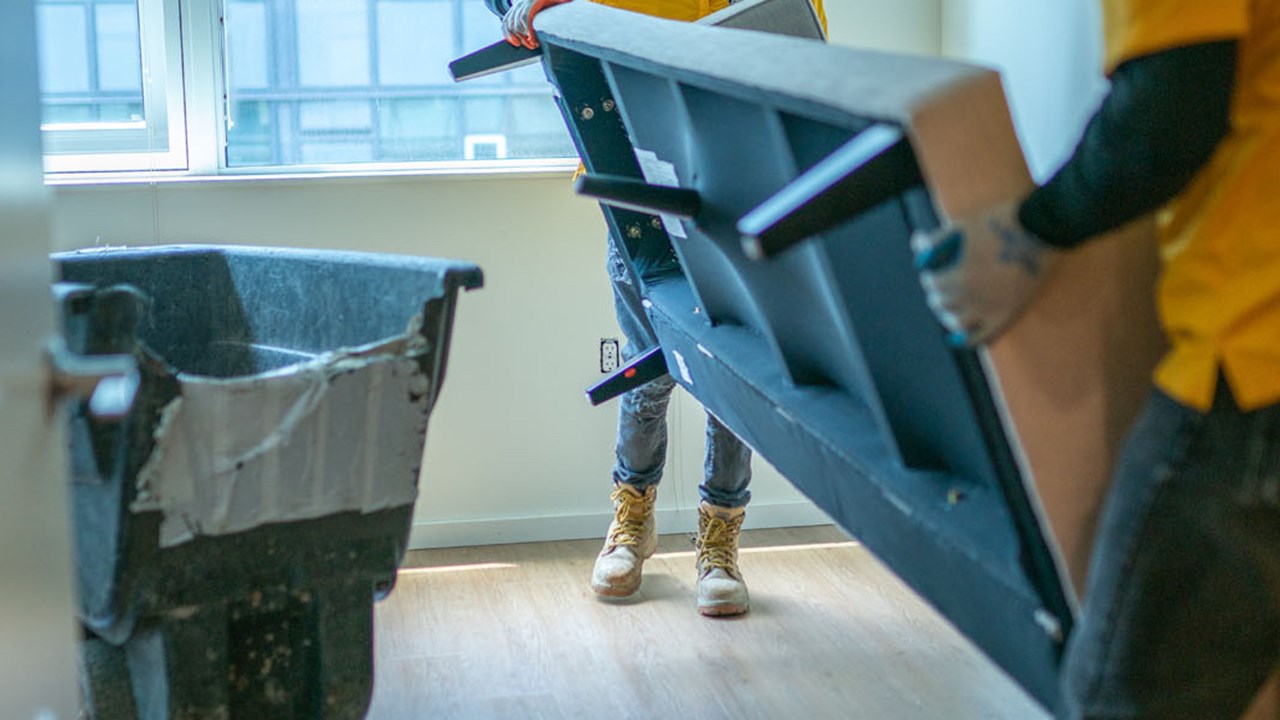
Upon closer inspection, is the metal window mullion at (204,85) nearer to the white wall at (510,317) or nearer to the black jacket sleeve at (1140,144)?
the white wall at (510,317)

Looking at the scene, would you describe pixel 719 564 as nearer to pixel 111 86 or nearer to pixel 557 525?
pixel 557 525

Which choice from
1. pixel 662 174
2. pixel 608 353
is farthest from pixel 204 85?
pixel 662 174

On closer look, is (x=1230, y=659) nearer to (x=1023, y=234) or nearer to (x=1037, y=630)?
(x=1037, y=630)

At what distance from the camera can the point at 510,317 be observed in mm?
3174

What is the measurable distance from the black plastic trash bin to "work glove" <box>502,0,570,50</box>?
1.63ft

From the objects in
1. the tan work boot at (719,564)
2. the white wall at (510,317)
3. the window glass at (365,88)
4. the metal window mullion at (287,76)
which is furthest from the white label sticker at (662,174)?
the metal window mullion at (287,76)

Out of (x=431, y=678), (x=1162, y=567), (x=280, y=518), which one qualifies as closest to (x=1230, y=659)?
(x=1162, y=567)

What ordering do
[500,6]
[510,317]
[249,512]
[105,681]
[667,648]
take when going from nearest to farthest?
1. [249,512]
2. [105,681]
3. [500,6]
4. [667,648]
5. [510,317]

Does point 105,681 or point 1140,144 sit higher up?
point 1140,144

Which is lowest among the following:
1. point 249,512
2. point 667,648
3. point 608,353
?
point 667,648

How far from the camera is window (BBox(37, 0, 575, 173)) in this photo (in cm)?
306

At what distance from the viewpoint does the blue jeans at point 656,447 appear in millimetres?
2777

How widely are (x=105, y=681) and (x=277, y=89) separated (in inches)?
76.1

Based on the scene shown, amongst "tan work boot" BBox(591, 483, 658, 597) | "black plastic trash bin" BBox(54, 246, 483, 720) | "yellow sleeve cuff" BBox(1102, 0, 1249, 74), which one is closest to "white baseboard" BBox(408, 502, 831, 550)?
"tan work boot" BBox(591, 483, 658, 597)
